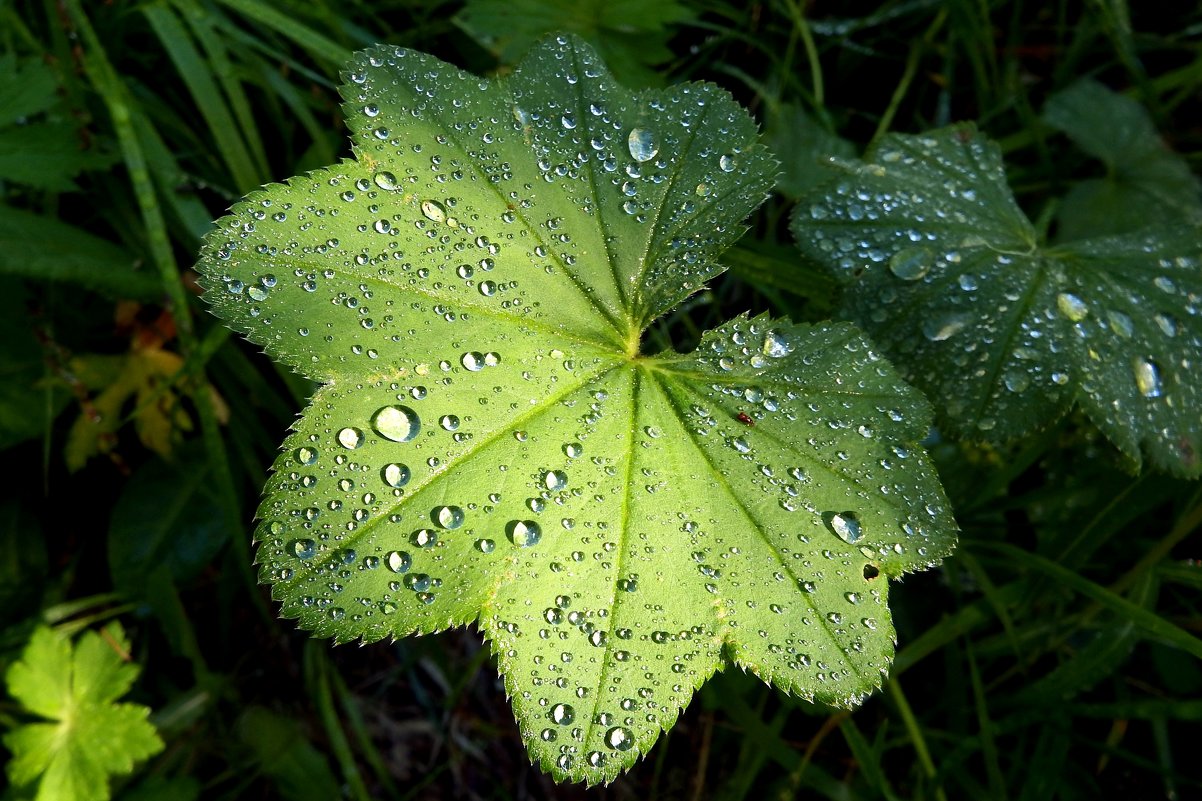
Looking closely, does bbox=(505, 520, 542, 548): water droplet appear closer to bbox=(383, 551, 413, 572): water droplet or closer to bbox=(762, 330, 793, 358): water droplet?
bbox=(383, 551, 413, 572): water droplet

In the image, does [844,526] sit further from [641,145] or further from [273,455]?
[273,455]

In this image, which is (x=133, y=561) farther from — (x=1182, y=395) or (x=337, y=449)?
(x=1182, y=395)

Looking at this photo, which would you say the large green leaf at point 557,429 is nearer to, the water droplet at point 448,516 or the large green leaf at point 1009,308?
the water droplet at point 448,516

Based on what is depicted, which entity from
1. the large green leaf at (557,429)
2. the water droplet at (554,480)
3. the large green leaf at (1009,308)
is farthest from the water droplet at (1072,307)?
the water droplet at (554,480)

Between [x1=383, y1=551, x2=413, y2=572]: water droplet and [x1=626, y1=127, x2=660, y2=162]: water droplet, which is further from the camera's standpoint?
[x1=626, y1=127, x2=660, y2=162]: water droplet

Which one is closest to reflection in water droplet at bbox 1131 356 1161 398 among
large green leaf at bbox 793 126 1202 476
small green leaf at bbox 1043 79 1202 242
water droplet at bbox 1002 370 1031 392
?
large green leaf at bbox 793 126 1202 476

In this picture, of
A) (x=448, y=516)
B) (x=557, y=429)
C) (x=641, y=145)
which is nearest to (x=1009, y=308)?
(x=641, y=145)

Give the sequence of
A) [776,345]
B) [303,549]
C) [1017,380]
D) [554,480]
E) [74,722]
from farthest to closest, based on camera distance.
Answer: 1. [74,722]
2. [1017,380]
3. [776,345]
4. [554,480]
5. [303,549]
